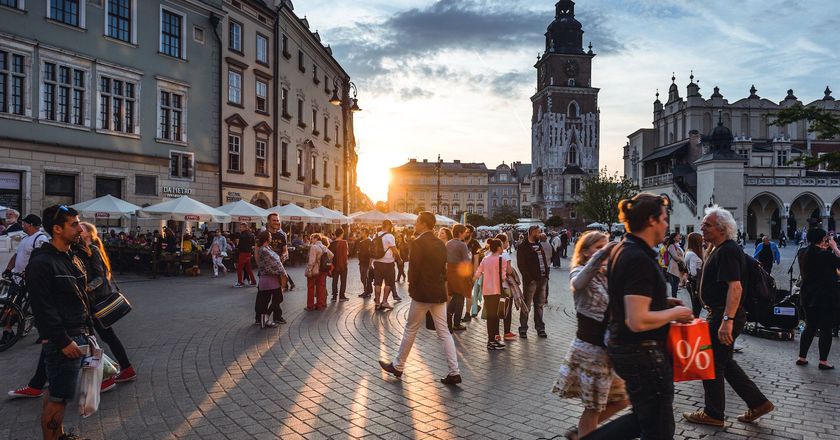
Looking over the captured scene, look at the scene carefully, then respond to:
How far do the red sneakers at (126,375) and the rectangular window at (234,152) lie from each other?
24317 mm

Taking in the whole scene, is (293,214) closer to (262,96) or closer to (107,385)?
(262,96)

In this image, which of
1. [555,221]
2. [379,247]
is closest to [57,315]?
[379,247]

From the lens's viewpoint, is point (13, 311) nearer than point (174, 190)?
Yes

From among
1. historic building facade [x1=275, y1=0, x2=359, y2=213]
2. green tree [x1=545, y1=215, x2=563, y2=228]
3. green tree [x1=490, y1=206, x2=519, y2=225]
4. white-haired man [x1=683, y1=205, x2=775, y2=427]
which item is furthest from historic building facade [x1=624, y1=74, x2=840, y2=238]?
white-haired man [x1=683, y1=205, x2=775, y2=427]

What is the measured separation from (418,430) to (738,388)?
3081 mm

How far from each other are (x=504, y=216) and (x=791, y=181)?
6375 centimetres

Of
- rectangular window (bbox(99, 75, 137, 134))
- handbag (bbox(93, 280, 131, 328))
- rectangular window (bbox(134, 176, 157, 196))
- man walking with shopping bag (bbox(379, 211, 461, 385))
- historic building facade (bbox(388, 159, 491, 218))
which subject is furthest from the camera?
historic building facade (bbox(388, 159, 491, 218))

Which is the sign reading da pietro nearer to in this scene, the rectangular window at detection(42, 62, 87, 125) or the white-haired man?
the rectangular window at detection(42, 62, 87, 125)

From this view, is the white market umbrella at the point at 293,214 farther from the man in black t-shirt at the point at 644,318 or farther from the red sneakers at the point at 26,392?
the man in black t-shirt at the point at 644,318

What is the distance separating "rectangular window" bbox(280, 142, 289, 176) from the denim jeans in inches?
1288

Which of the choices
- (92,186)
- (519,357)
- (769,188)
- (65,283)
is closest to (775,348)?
(519,357)

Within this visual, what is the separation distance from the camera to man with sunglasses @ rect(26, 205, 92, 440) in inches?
160

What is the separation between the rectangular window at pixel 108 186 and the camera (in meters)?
23.3

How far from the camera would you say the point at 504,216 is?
111938 mm
